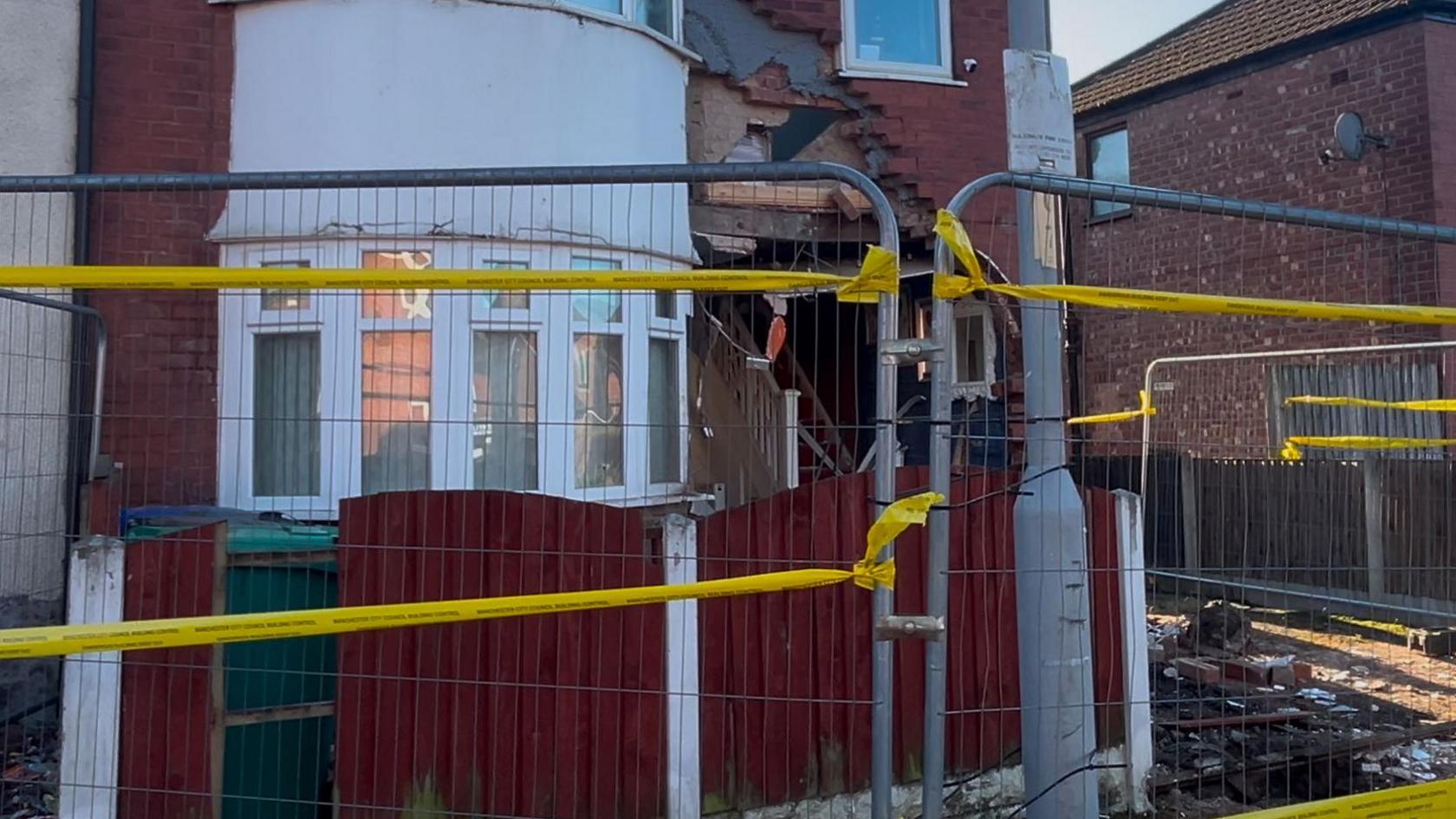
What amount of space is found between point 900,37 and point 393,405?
16.2 ft

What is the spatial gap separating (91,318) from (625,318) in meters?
2.85

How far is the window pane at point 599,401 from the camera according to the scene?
632 cm

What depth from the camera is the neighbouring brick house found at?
12.2 meters

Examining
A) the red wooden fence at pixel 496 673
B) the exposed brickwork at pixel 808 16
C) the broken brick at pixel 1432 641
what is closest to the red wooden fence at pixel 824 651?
the red wooden fence at pixel 496 673

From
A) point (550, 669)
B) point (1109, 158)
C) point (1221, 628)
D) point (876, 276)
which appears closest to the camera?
point (876, 276)

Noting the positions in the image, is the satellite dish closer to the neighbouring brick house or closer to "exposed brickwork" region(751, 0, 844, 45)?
the neighbouring brick house

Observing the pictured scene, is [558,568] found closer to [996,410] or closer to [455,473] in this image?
[455,473]

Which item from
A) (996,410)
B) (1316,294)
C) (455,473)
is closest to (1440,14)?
(1316,294)

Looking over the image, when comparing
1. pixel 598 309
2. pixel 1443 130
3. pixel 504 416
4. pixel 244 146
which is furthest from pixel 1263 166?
pixel 244 146

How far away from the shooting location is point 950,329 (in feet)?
9.75

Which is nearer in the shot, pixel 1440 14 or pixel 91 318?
pixel 91 318

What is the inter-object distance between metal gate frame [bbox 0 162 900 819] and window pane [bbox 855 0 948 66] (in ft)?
18.3

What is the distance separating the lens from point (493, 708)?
4.15 m

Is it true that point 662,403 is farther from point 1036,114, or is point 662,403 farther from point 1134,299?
point 1134,299
